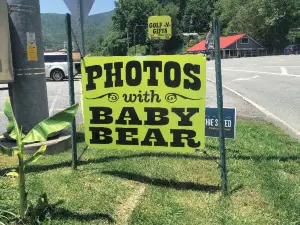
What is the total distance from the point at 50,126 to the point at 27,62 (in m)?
2.32

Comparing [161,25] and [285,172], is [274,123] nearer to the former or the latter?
[285,172]

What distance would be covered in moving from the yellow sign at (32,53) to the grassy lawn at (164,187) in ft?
4.68

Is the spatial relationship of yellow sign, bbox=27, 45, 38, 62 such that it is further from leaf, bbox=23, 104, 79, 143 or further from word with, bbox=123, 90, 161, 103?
leaf, bbox=23, 104, 79, 143

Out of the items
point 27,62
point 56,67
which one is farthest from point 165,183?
point 56,67

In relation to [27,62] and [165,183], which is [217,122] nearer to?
[165,183]

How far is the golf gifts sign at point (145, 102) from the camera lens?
3951 millimetres

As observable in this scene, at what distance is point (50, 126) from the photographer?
3.41 m

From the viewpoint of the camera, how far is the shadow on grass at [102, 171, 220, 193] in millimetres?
3996

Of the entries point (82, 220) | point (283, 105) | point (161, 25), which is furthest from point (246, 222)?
point (161, 25)

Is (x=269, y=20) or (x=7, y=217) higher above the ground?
(x=269, y=20)

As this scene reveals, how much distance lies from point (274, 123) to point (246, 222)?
4728mm

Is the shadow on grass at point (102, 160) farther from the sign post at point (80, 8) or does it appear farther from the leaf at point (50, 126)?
the sign post at point (80, 8)

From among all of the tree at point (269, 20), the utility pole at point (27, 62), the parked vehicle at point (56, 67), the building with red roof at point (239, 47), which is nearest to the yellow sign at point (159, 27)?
the utility pole at point (27, 62)

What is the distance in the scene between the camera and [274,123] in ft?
24.9
